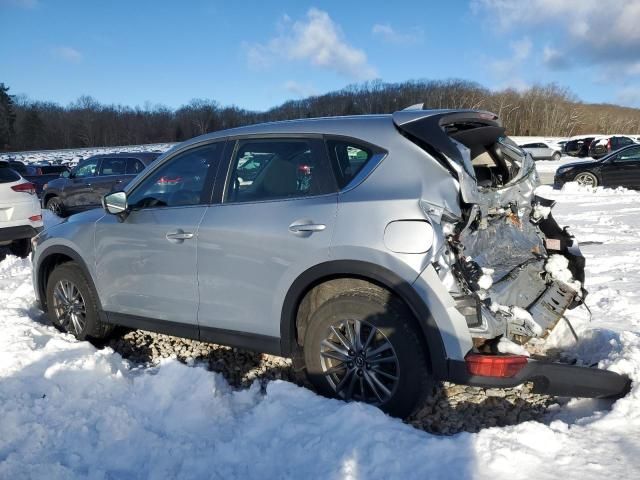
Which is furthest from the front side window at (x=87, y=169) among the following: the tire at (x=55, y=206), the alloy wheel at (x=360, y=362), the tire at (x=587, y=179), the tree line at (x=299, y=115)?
the tree line at (x=299, y=115)

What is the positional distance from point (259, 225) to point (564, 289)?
7.28 feet

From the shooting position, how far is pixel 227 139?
385cm

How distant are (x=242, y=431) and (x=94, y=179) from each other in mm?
12633

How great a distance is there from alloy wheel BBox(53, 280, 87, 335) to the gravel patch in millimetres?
321

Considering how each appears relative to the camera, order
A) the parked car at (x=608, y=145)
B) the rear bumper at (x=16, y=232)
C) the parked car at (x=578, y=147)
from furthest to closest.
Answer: the parked car at (x=578, y=147) → the parked car at (x=608, y=145) → the rear bumper at (x=16, y=232)

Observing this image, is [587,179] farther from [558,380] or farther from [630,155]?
[558,380]

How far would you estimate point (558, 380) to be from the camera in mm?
3004

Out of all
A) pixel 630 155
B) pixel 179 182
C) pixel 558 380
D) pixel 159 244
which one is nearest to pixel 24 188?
pixel 179 182

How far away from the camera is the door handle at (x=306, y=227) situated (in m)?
3.16

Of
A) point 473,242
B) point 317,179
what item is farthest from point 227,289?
point 473,242

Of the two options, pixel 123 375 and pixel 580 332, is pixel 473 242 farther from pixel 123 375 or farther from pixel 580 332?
pixel 123 375

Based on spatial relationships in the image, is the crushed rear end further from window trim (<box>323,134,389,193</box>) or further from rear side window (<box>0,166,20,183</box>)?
rear side window (<box>0,166,20,183</box>)

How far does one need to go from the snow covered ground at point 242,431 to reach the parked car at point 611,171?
1465 cm

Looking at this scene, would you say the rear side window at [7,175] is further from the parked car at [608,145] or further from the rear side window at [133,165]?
the parked car at [608,145]
